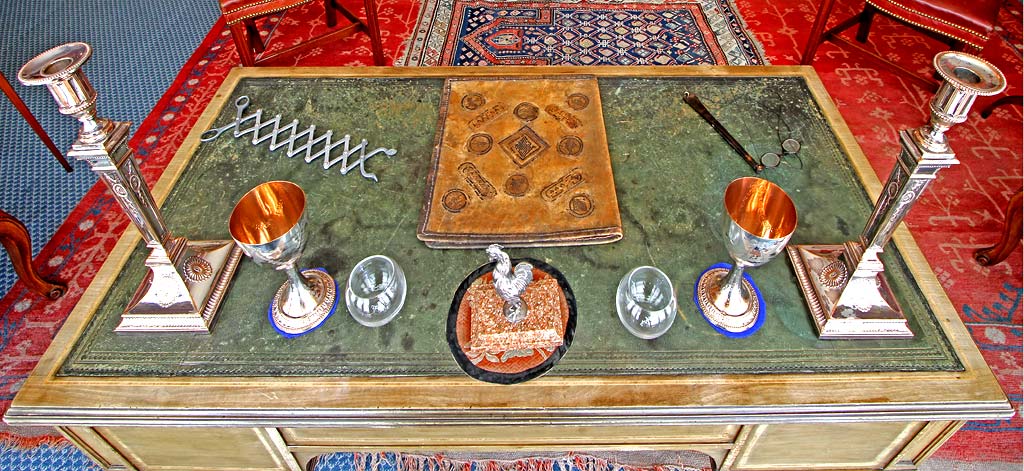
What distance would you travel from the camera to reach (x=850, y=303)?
1.05 meters

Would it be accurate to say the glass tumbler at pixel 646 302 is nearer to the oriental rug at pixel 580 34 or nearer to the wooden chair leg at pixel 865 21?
the oriental rug at pixel 580 34

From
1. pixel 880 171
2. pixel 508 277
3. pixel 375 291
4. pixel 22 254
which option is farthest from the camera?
pixel 880 171

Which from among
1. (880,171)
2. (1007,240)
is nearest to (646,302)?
(1007,240)

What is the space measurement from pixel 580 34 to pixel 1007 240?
6.34 ft

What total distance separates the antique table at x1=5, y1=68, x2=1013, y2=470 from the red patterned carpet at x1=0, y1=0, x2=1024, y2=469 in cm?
68

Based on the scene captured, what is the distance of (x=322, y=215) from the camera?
1273mm

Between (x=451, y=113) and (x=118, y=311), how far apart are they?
0.89 m

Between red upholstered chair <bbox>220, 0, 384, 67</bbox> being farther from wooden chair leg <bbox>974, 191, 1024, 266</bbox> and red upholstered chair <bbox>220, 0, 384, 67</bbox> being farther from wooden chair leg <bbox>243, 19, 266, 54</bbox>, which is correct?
wooden chair leg <bbox>974, 191, 1024, 266</bbox>

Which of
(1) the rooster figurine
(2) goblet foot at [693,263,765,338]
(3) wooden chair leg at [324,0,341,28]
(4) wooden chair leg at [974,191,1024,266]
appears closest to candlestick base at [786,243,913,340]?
(2) goblet foot at [693,263,765,338]

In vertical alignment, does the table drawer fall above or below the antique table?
below

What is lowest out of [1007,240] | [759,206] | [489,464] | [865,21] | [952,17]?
[489,464]

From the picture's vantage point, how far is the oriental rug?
2.63 m

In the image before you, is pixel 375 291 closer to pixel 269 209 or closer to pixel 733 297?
pixel 269 209

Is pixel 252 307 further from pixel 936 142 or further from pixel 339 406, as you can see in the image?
pixel 936 142
